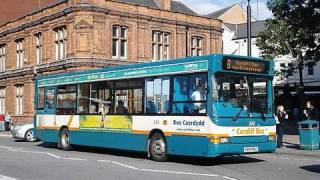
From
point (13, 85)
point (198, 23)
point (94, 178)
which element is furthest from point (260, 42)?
point (94, 178)

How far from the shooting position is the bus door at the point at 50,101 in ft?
72.9

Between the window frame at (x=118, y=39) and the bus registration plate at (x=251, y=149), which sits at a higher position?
the window frame at (x=118, y=39)

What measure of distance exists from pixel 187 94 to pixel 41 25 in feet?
106

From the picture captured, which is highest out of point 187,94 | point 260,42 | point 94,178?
point 260,42

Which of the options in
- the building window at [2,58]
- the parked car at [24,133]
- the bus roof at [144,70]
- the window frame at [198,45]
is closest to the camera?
the bus roof at [144,70]

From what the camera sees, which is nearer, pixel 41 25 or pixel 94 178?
pixel 94 178

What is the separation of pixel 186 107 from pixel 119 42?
90.7ft

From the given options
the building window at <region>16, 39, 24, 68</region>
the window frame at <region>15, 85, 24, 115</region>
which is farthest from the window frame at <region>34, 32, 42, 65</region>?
the window frame at <region>15, 85, 24, 115</region>

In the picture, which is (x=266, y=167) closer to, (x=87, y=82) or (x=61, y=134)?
(x=87, y=82)

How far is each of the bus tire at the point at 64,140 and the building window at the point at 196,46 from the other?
28.4 meters

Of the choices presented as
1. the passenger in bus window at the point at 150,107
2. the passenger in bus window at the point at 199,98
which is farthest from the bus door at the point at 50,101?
the passenger in bus window at the point at 199,98

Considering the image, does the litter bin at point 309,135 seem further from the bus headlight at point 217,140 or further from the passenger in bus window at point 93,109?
the passenger in bus window at point 93,109

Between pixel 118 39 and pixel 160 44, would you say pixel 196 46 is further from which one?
pixel 118 39

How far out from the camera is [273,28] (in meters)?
42.8
